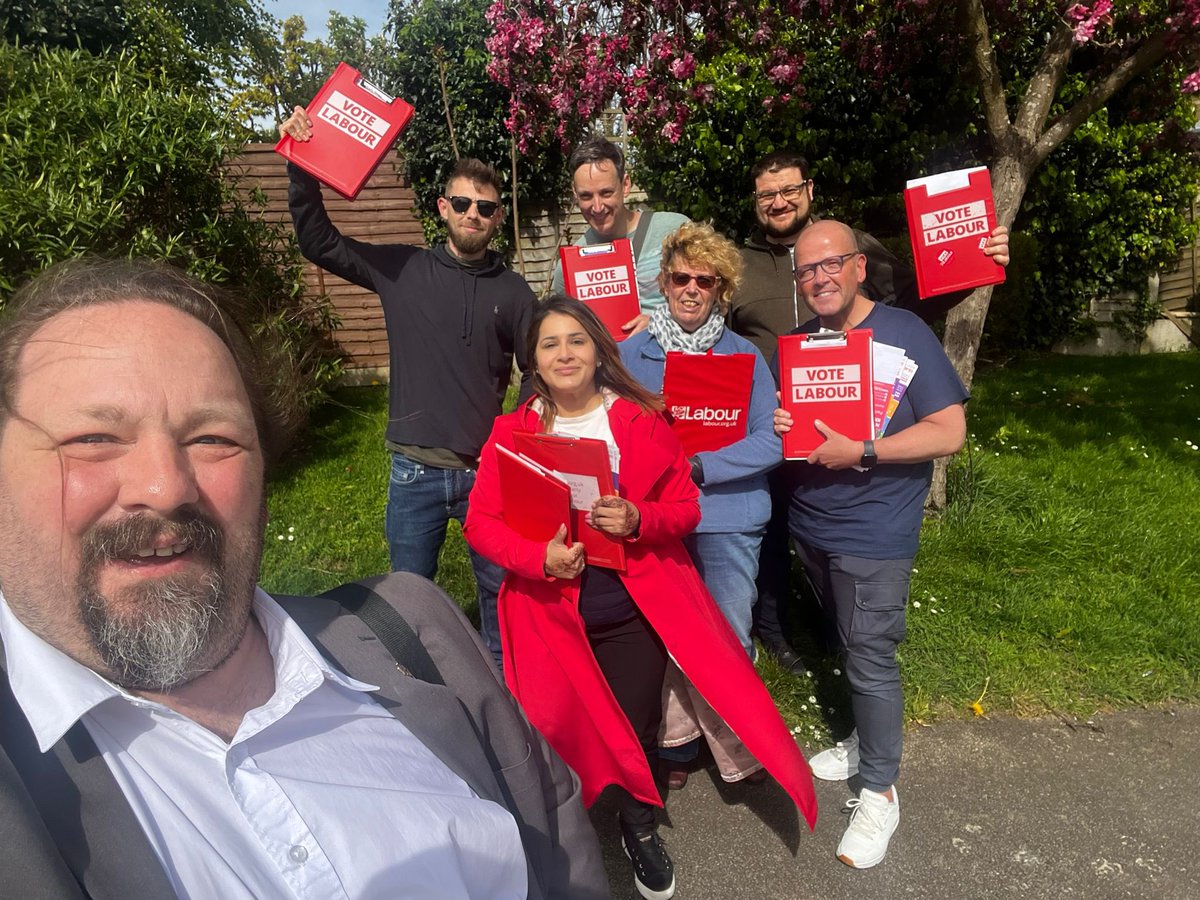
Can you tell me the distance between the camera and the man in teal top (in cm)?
321

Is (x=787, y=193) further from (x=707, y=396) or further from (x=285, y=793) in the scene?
(x=285, y=793)

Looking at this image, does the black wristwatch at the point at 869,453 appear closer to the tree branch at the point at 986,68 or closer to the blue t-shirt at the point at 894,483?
the blue t-shirt at the point at 894,483

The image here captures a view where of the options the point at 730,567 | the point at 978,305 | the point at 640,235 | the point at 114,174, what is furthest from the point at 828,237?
the point at 114,174

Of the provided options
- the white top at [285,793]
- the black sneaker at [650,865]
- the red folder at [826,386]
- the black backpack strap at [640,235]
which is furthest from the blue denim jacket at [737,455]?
the white top at [285,793]

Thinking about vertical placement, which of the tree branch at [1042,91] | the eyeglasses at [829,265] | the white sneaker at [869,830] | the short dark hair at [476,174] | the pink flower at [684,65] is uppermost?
the pink flower at [684,65]

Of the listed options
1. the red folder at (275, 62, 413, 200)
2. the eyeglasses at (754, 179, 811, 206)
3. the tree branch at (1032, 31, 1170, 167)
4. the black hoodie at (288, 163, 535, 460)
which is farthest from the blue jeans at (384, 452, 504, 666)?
the tree branch at (1032, 31, 1170, 167)

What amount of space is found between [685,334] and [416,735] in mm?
1836

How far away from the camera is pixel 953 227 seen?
2.82m

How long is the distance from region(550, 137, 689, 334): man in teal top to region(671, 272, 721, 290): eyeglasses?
1.15ft

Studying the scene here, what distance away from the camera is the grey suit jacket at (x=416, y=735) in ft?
2.85

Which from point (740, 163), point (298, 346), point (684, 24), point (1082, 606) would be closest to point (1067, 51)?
point (684, 24)

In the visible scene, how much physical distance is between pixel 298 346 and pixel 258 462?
19.9ft

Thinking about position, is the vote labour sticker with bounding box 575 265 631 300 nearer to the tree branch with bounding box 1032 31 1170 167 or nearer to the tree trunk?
the tree trunk

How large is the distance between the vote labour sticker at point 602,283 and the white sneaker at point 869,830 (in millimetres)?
2132
